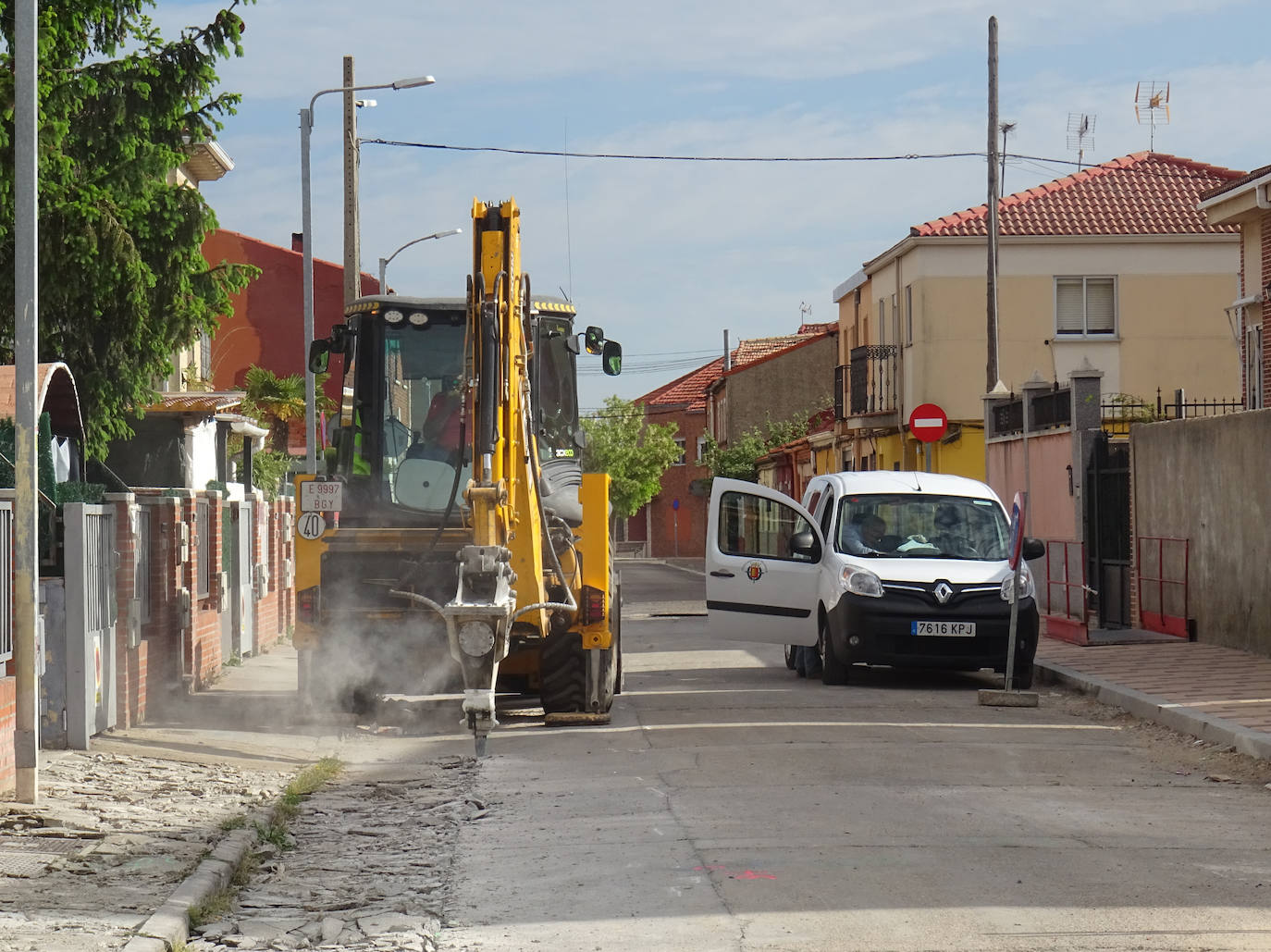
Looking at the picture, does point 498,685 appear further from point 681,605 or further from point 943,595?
point 681,605

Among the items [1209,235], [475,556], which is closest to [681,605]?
[1209,235]

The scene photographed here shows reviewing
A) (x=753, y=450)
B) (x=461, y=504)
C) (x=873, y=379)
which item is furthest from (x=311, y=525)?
(x=753, y=450)

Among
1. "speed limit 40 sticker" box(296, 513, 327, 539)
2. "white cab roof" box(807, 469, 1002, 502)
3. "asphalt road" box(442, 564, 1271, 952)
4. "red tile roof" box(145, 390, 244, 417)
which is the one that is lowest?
"asphalt road" box(442, 564, 1271, 952)

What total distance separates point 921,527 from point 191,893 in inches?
417

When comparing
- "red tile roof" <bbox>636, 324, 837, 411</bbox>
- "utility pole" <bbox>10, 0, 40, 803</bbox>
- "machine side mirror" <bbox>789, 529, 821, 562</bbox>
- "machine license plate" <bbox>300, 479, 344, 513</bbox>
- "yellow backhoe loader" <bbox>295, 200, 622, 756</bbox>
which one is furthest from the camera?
"red tile roof" <bbox>636, 324, 837, 411</bbox>

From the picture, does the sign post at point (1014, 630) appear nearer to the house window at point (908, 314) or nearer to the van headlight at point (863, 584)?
the van headlight at point (863, 584)

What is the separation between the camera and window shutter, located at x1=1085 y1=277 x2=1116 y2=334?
3825 centimetres

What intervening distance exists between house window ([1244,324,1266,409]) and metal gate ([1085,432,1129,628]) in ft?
17.6

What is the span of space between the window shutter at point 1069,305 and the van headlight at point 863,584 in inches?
953

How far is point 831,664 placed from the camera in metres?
15.8

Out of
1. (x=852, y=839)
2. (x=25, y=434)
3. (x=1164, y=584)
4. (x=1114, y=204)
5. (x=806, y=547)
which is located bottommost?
(x=852, y=839)

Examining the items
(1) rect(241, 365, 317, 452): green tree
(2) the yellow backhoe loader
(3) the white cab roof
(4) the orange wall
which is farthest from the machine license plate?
(4) the orange wall

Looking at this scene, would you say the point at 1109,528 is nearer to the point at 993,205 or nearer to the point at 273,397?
the point at 993,205

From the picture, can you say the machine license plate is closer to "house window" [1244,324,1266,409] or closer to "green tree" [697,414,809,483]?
"house window" [1244,324,1266,409]
